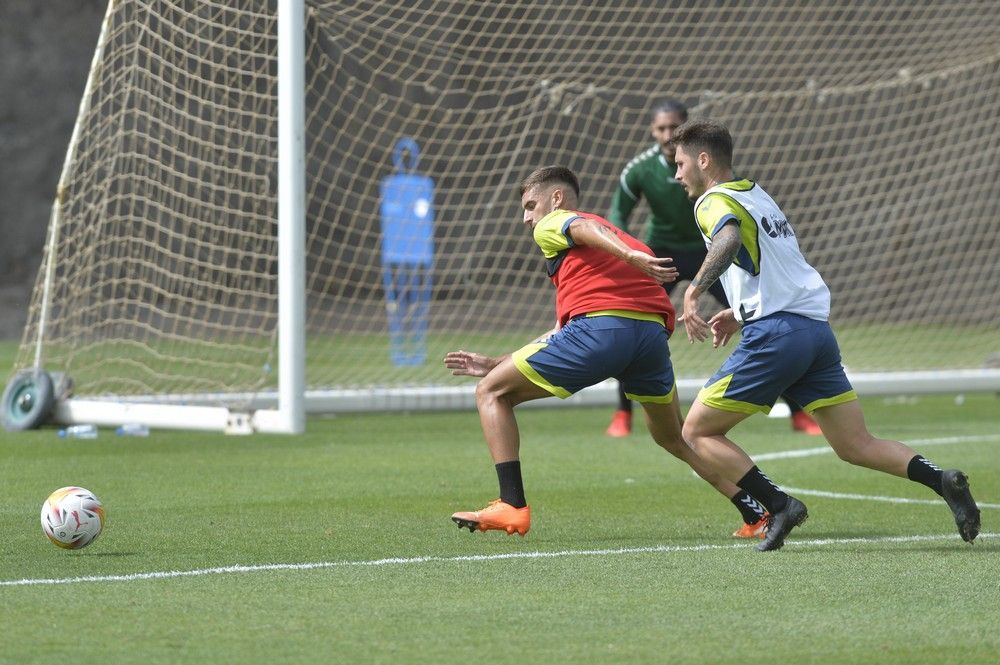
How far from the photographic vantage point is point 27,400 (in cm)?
1151

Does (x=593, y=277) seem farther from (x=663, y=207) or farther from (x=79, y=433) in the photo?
(x=79, y=433)

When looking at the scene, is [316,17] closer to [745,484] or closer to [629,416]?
[629,416]

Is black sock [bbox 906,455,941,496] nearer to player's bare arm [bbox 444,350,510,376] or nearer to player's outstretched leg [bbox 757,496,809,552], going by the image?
player's outstretched leg [bbox 757,496,809,552]

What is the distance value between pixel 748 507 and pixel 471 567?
1.42 meters

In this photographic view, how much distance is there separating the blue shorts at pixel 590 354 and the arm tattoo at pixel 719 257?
2.02 ft

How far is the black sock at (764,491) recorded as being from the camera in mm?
6121

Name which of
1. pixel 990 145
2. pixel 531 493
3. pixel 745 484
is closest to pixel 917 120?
pixel 990 145

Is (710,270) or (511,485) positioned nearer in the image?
(710,270)

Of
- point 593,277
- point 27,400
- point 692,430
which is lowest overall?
point 692,430

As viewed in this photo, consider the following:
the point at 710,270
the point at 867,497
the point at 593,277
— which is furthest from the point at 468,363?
the point at 867,497

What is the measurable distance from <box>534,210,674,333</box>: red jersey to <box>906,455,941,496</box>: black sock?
1.21 m

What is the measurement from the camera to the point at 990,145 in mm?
20531

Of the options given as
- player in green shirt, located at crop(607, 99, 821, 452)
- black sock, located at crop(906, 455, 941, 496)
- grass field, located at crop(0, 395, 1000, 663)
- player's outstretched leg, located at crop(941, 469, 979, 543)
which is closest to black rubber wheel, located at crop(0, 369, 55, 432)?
grass field, located at crop(0, 395, 1000, 663)

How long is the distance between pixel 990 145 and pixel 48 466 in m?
15.1
